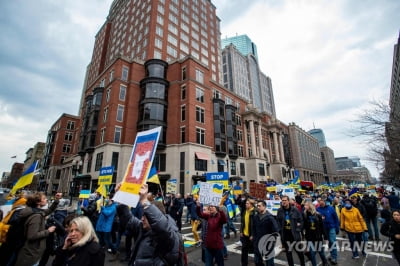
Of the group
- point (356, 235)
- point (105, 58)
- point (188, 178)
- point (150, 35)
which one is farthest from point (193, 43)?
point (356, 235)

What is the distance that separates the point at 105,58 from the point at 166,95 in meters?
32.9

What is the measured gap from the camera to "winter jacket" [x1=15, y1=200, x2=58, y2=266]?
3586 millimetres

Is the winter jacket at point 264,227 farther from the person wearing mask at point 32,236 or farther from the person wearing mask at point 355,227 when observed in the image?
the person wearing mask at point 32,236

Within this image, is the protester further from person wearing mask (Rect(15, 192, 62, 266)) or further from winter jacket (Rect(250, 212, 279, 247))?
winter jacket (Rect(250, 212, 279, 247))

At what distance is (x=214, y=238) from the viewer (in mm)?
4766

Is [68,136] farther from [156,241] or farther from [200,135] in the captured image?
[156,241]

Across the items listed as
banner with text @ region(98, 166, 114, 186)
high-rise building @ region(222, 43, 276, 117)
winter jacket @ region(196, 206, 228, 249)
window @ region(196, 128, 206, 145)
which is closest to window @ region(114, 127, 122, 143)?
window @ region(196, 128, 206, 145)

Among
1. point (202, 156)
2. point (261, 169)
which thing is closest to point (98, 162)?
point (202, 156)

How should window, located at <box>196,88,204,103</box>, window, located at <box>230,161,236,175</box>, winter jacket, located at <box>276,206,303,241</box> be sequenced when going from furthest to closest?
window, located at <box>230,161,236,175</box> → window, located at <box>196,88,204,103</box> → winter jacket, located at <box>276,206,303,241</box>

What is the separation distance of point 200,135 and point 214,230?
26.5 metres

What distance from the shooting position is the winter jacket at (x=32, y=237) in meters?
3.59

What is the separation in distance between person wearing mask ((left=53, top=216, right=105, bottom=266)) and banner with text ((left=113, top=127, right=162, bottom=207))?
56 cm

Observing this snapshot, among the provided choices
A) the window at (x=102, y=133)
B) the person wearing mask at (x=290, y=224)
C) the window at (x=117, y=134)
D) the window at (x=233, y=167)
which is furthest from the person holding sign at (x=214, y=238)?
the window at (x=233, y=167)

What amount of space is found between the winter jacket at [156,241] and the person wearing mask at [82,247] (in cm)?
49
